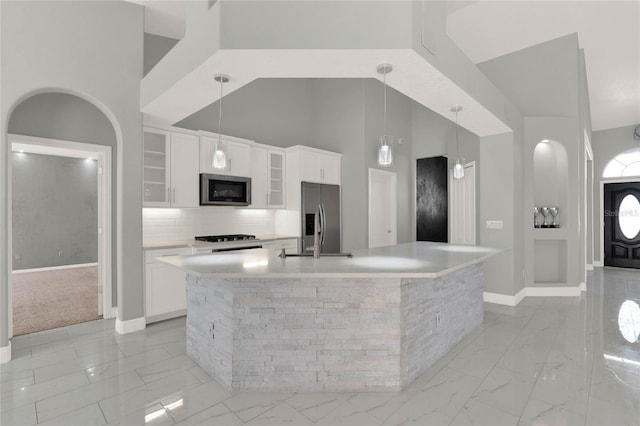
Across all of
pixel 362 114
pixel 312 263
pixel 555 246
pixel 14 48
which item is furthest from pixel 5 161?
pixel 555 246

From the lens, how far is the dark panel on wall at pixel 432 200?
21.9 feet

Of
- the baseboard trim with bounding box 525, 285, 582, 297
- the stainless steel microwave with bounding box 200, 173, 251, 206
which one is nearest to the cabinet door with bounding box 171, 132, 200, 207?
the stainless steel microwave with bounding box 200, 173, 251, 206

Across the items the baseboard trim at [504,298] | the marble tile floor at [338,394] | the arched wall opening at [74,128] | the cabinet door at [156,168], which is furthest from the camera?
the baseboard trim at [504,298]

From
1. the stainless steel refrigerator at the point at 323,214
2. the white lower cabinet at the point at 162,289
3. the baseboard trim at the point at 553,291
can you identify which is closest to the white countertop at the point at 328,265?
the white lower cabinet at the point at 162,289

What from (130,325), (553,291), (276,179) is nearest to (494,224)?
(553,291)

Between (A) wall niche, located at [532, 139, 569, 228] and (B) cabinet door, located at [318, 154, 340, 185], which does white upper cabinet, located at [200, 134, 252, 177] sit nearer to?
(B) cabinet door, located at [318, 154, 340, 185]

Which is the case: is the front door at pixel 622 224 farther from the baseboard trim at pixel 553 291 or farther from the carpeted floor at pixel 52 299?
the carpeted floor at pixel 52 299

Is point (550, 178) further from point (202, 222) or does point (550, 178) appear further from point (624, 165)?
point (202, 222)

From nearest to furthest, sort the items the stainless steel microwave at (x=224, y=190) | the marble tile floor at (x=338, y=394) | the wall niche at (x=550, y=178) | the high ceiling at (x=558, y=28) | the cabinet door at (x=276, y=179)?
1. the marble tile floor at (x=338, y=394)
2. the high ceiling at (x=558, y=28)
3. the stainless steel microwave at (x=224, y=190)
4. the wall niche at (x=550, y=178)
5. the cabinet door at (x=276, y=179)

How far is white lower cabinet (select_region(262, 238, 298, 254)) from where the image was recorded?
17.1 feet

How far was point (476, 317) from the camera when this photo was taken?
394 centimetres

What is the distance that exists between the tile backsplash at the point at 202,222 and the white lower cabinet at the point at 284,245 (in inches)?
24.5

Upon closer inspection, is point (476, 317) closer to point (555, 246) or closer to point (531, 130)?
point (555, 246)

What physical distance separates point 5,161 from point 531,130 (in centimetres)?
668
